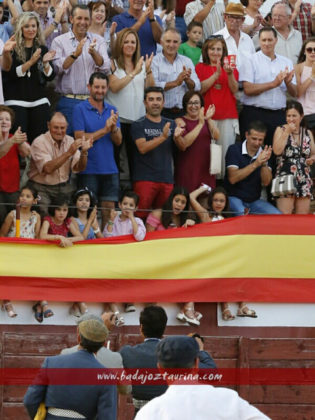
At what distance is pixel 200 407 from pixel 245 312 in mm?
5829

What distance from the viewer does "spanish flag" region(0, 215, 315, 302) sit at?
9.92m

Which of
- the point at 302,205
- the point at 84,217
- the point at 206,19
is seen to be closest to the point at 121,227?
the point at 84,217

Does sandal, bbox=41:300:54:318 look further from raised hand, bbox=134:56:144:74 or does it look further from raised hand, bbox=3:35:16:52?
raised hand, bbox=134:56:144:74

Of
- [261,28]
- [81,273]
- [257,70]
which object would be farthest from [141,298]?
[261,28]

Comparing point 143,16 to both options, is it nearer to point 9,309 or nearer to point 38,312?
point 38,312

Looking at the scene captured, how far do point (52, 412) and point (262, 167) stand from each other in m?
5.45

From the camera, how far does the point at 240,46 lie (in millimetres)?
11961

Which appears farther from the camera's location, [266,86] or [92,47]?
[266,86]

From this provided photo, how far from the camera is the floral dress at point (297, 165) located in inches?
434

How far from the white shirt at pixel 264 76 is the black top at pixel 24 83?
7.07 feet

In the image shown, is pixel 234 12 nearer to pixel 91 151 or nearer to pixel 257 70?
pixel 257 70

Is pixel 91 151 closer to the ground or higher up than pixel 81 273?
higher up

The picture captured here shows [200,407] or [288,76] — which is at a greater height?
[288,76]

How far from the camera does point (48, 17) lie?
11.4 meters
